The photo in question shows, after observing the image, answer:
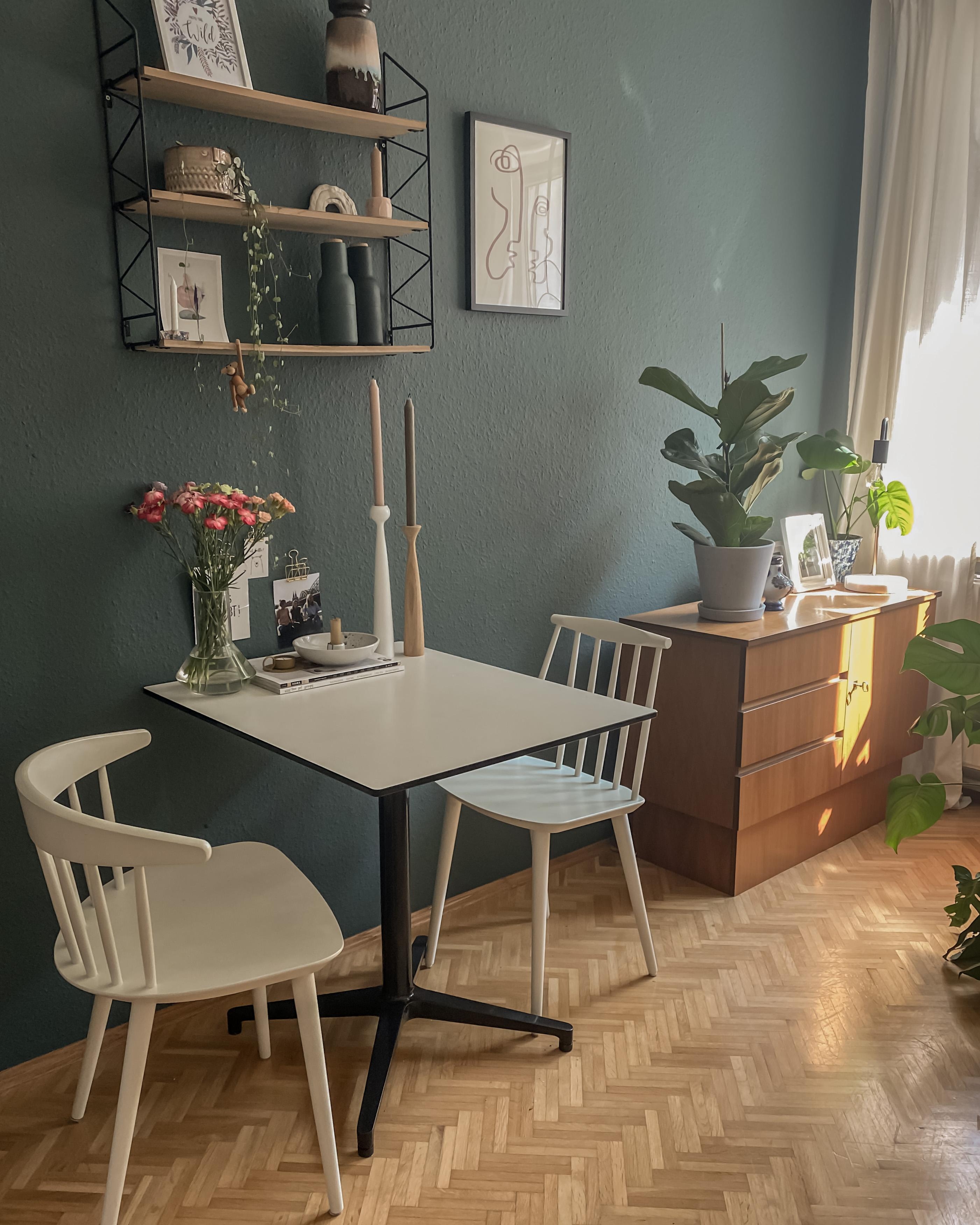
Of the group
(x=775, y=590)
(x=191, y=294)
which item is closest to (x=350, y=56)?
(x=191, y=294)

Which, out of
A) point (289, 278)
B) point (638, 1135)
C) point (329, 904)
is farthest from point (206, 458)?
point (638, 1135)

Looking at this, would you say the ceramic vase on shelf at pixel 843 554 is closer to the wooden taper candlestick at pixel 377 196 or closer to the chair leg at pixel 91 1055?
the wooden taper candlestick at pixel 377 196

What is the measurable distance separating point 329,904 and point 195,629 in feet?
2.92

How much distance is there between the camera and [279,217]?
2.18m

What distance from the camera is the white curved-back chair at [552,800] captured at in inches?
91.1

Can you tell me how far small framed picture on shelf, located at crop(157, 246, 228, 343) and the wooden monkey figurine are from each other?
84 mm

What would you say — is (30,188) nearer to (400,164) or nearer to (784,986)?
(400,164)

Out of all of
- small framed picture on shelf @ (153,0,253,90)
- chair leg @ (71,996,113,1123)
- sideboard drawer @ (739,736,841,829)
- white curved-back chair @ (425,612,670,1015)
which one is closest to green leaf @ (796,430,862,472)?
sideboard drawer @ (739,736,841,829)

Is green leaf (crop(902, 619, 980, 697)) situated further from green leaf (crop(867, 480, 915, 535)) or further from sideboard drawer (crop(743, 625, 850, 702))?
green leaf (crop(867, 480, 915, 535))

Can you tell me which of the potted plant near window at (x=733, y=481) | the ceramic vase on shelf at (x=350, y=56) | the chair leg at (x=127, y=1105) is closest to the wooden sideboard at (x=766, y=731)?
the potted plant near window at (x=733, y=481)

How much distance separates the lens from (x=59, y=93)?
2.01m

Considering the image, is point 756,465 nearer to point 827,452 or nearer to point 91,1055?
point 827,452

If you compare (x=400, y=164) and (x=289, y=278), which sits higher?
(x=400, y=164)

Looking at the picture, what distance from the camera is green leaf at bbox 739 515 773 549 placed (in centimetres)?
304
